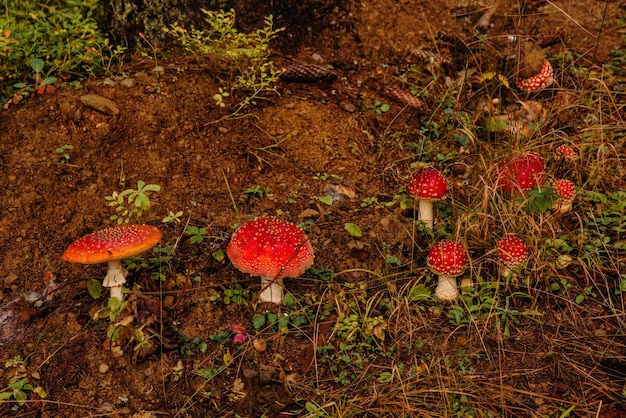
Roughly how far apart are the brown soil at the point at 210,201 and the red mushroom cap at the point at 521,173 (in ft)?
1.88

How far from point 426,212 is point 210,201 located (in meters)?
1.40

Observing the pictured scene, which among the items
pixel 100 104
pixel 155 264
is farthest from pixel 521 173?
pixel 100 104

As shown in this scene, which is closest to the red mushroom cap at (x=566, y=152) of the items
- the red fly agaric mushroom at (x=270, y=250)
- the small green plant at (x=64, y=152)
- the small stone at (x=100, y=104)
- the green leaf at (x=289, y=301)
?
the red fly agaric mushroom at (x=270, y=250)

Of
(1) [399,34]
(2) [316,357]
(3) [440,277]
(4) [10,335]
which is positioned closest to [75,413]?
(4) [10,335]

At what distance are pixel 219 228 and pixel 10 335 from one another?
129 centimetres

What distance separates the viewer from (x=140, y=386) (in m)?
2.95

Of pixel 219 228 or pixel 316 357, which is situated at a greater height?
pixel 219 228

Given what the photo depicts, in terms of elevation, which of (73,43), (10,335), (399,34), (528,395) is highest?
(73,43)

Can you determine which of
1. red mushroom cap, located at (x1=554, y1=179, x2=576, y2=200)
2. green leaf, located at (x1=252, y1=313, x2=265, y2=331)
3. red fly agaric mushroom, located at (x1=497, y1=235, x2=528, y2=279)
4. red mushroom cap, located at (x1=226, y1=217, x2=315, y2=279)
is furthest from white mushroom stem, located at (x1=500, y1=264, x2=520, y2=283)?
green leaf, located at (x1=252, y1=313, x2=265, y2=331)

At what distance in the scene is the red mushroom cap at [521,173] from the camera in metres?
3.61

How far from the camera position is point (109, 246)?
2.90m

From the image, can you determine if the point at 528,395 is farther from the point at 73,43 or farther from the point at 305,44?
the point at 73,43

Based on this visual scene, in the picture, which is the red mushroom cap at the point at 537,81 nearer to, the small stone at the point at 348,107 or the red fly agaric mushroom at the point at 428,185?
the small stone at the point at 348,107

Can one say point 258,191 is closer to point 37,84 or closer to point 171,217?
point 171,217
